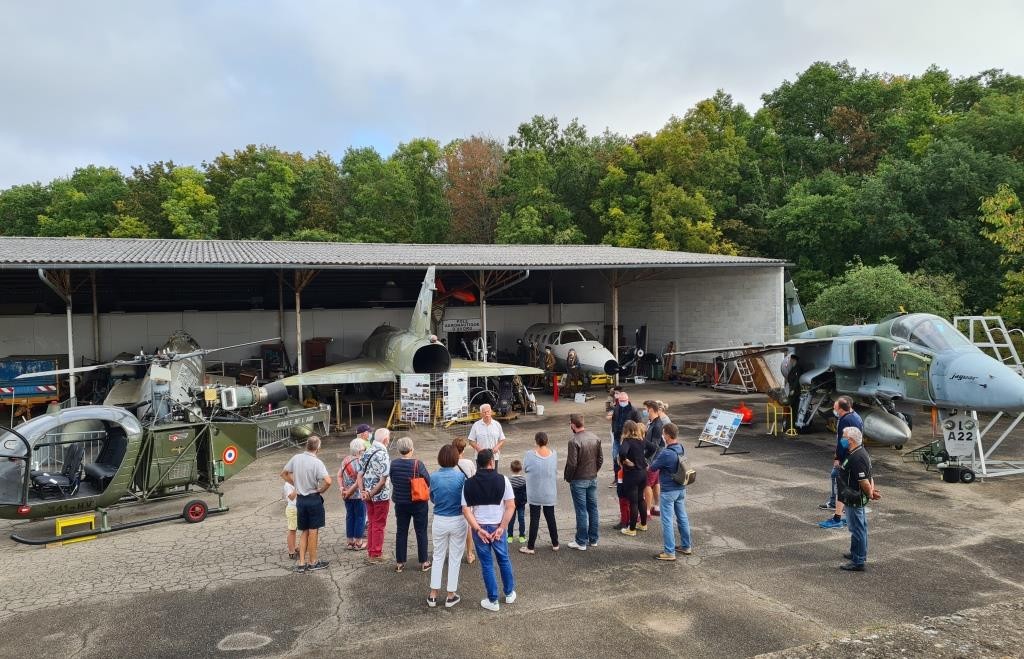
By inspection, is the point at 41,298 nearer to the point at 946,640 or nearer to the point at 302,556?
the point at 302,556

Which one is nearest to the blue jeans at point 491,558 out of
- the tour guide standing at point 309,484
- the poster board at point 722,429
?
the tour guide standing at point 309,484

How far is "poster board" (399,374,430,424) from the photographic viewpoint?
1753 centimetres

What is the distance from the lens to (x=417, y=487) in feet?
23.6

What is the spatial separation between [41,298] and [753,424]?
24.7m

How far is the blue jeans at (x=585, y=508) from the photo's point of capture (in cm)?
806

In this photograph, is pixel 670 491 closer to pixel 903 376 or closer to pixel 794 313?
pixel 903 376

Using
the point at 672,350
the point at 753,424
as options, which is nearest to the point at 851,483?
the point at 753,424

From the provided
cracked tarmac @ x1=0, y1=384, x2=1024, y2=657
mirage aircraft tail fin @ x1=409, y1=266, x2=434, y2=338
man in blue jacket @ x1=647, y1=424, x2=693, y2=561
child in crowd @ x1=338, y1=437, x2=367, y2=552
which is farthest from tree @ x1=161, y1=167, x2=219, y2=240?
man in blue jacket @ x1=647, y1=424, x2=693, y2=561

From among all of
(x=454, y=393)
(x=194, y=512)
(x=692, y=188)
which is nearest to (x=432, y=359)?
(x=454, y=393)

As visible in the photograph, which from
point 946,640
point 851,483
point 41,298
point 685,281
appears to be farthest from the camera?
point 685,281

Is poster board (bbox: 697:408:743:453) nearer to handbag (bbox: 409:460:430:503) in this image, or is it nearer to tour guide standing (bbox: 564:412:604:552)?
tour guide standing (bbox: 564:412:604:552)

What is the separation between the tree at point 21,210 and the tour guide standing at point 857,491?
208ft

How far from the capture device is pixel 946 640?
5812 millimetres

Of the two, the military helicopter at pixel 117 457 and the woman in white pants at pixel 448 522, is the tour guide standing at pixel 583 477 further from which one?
the military helicopter at pixel 117 457
